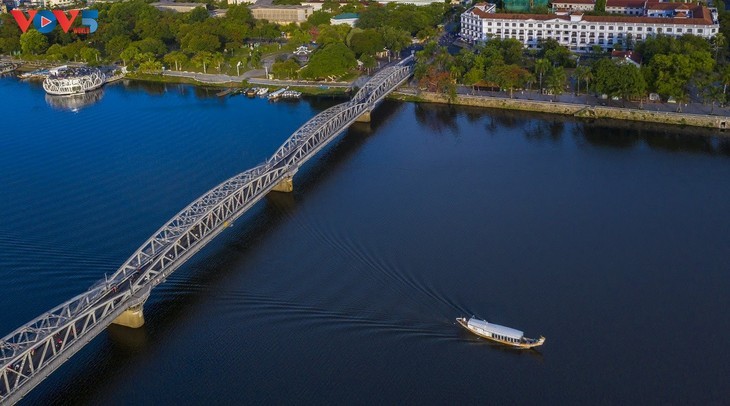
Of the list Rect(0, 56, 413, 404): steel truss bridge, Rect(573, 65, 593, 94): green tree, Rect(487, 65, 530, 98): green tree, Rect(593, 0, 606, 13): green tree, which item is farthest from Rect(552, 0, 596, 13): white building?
Rect(0, 56, 413, 404): steel truss bridge

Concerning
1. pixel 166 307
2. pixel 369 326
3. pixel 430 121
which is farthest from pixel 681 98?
pixel 166 307

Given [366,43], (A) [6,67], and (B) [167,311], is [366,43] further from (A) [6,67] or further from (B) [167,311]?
(B) [167,311]

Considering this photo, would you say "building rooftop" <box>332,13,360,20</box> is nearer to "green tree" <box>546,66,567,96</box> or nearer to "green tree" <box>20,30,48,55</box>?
"green tree" <box>20,30,48,55</box>

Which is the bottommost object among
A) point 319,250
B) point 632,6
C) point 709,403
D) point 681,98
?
point 709,403

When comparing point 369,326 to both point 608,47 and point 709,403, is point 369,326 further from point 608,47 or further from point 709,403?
point 608,47

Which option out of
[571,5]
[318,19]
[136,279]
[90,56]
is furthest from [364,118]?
[571,5]
